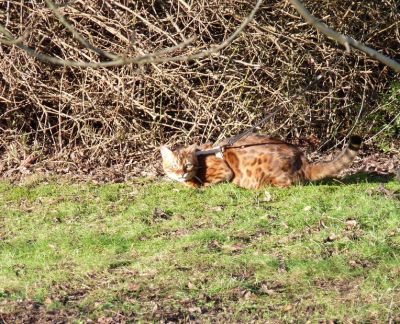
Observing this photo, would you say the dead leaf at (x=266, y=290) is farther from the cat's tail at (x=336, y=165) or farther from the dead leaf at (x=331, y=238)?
the cat's tail at (x=336, y=165)

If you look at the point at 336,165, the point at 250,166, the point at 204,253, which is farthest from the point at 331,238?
the point at 250,166

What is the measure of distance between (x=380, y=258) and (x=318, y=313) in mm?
1146

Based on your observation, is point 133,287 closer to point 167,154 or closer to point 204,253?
point 204,253

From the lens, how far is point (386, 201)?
7.71 meters

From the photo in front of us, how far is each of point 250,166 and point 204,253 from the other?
221 centimetres

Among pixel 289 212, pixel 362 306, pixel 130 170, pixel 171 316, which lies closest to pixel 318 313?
pixel 362 306

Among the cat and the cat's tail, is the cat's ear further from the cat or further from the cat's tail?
the cat's tail

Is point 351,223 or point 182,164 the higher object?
point 182,164

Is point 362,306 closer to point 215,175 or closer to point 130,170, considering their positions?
point 215,175

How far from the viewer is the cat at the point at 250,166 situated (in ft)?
27.6

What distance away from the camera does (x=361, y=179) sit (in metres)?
8.94

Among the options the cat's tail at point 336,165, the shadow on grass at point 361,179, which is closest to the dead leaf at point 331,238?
the cat's tail at point 336,165

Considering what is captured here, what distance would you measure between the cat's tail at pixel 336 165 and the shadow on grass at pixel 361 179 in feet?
0.38

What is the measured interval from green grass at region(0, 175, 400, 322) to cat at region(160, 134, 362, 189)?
0.15 meters
